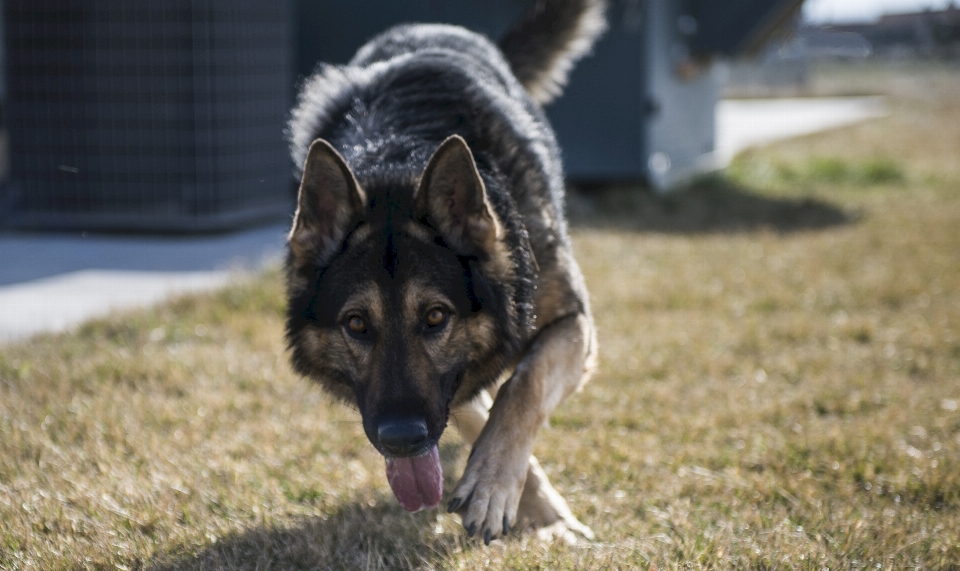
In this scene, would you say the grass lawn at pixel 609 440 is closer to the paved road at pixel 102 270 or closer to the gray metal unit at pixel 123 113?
the paved road at pixel 102 270

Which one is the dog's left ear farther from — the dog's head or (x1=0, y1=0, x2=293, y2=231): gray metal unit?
(x1=0, y1=0, x2=293, y2=231): gray metal unit

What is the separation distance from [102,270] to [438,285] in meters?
4.58

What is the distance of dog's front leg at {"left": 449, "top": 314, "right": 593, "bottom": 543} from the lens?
2.86 metres

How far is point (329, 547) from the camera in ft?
9.81

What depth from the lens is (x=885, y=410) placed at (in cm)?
436

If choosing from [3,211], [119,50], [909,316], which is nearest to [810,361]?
[909,316]

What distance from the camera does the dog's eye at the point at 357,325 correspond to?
9.75 ft

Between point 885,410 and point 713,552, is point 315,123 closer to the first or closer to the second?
point 713,552

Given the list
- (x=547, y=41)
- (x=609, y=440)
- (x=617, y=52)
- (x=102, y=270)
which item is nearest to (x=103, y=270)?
(x=102, y=270)

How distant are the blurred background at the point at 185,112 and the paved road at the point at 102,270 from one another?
3 cm

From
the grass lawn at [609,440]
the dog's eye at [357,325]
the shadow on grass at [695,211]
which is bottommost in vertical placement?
the shadow on grass at [695,211]

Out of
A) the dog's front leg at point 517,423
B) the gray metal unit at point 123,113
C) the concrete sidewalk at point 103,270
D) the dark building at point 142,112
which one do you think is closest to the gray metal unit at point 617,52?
the dark building at point 142,112

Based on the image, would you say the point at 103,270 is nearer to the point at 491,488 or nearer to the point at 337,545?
the point at 337,545

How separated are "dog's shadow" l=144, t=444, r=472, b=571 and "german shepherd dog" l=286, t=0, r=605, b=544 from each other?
19 centimetres
